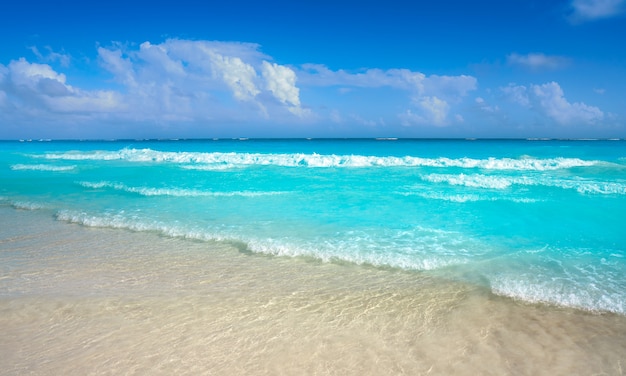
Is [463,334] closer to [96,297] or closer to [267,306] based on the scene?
[267,306]

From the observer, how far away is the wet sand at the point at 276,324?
13.2 ft

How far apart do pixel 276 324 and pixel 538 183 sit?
58.6ft

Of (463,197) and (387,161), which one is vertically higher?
(387,161)

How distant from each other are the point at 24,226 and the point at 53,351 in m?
7.81

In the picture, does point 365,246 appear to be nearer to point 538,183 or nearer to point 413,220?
point 413,220

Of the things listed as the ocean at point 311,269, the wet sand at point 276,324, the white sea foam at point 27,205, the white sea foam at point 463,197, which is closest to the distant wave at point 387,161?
the white sea foam at point 463,197

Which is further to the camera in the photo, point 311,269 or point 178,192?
point 178,192

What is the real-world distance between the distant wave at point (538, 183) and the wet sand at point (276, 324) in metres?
13.1

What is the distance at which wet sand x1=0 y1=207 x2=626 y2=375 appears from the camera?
4.01 m

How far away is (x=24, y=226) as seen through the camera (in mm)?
10195

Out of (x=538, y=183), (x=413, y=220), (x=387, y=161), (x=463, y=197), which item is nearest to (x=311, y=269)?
(x=413, y=220)

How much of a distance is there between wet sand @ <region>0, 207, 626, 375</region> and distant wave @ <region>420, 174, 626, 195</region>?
13146mm

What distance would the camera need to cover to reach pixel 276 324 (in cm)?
484

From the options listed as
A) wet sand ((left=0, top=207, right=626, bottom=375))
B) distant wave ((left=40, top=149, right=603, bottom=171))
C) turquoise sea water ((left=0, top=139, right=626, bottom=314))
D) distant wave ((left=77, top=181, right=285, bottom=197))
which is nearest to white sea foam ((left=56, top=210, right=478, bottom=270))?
turquoise sea water ((left=0, top=139, right=626, bottom=314))
